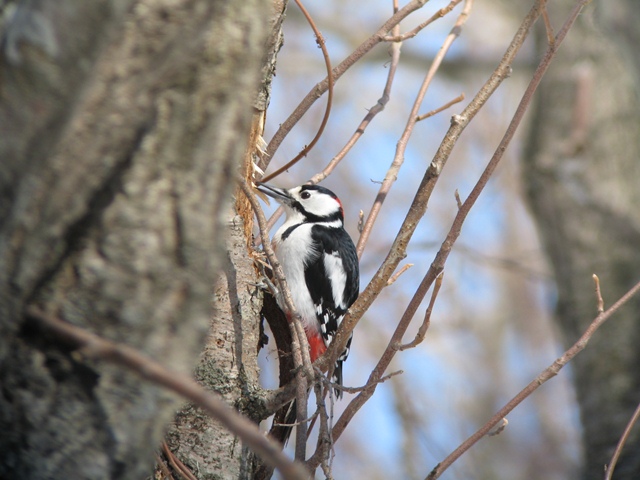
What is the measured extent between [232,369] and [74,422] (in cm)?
112

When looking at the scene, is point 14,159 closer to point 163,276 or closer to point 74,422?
point 163,276

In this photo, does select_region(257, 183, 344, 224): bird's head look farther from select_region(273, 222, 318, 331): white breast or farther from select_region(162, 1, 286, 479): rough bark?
select_region(162, 1, 286, 479): rough bark

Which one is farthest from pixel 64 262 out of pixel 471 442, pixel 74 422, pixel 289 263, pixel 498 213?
pixel 498 213

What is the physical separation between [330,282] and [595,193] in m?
2.85

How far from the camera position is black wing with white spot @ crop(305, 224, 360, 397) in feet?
13.0

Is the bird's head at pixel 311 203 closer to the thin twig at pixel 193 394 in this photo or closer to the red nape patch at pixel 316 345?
the red nape patch at pixel 316 345

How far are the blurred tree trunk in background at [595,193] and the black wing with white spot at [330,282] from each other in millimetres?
2290

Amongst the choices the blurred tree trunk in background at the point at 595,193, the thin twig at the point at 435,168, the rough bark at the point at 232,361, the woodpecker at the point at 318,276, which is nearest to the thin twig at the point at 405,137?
the rough bark at the point at 232,361

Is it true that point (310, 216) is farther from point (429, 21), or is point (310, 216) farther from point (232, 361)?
point (232, 361)

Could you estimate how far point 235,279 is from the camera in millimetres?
2479

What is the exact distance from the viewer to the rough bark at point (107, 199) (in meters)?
1.14

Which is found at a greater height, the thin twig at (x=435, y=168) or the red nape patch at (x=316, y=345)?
the red nape patch at (x=316, y=345)

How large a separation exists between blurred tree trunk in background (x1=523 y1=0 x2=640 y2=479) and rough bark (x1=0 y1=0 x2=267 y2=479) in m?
4.46

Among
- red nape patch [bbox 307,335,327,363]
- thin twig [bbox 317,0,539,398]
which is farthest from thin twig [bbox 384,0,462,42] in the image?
red nape patch [bbox 307,335,327,363]
